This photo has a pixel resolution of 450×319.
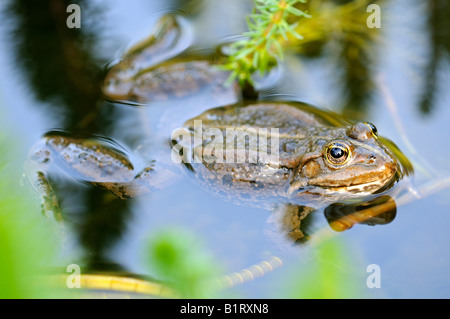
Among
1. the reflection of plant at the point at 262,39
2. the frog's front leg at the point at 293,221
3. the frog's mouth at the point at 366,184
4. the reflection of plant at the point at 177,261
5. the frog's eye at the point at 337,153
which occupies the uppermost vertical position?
the reflection of plant at the point at 262,39

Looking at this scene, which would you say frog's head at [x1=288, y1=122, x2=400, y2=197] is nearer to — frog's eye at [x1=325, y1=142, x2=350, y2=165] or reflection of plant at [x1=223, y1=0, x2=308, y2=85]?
frog's eye at [x1=325, y1=142, x2=350, y2=165]

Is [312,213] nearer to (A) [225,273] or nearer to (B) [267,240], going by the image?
(B) [267,240]

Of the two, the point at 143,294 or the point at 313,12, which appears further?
the point at 313,12

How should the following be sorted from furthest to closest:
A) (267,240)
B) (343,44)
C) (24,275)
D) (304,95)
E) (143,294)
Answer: (343,44), (304,95), (267,240), (143,294), (24,275)

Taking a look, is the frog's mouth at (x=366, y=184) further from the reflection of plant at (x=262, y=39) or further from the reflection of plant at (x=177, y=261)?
the reflection of plant at (x=177, y=261)

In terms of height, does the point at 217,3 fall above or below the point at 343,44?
above

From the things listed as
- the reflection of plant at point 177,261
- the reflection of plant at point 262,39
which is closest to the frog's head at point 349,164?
the reflection of plant at point 262,39

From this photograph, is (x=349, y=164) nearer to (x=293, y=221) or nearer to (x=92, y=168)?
(x=293, y=221)

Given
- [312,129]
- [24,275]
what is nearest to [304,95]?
[312,129]
